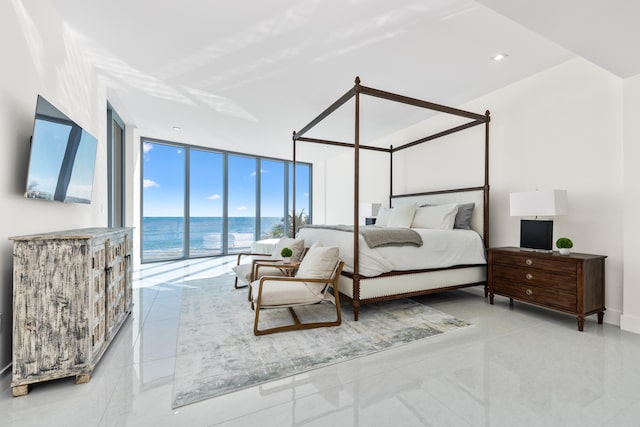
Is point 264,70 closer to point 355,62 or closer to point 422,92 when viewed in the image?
point 355,62

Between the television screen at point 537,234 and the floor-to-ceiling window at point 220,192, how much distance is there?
603 cm

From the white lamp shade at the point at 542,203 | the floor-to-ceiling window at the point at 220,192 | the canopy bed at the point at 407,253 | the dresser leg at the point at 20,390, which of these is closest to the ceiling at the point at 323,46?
the canopy bed at the point at 407,253

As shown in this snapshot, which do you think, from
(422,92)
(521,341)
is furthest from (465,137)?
(521,341)

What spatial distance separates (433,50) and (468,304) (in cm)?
305

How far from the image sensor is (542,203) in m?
2.95

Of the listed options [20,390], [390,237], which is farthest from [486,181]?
[20,390]

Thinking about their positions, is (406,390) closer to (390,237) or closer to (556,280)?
(390,237)

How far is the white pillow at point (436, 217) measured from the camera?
4.07 meters

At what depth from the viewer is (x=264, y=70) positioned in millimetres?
3434

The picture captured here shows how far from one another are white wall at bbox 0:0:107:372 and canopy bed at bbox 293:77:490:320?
265cm

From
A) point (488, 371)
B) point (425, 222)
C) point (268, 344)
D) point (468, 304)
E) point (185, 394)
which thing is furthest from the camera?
point (425, 222)

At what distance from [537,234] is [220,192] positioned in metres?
6.53

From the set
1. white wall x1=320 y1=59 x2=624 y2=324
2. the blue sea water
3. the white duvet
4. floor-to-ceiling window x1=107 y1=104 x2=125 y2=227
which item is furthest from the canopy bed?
the blue sea water

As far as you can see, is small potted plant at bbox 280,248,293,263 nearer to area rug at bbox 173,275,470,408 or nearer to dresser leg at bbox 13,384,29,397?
area rug at bbox 173,275,470,408
